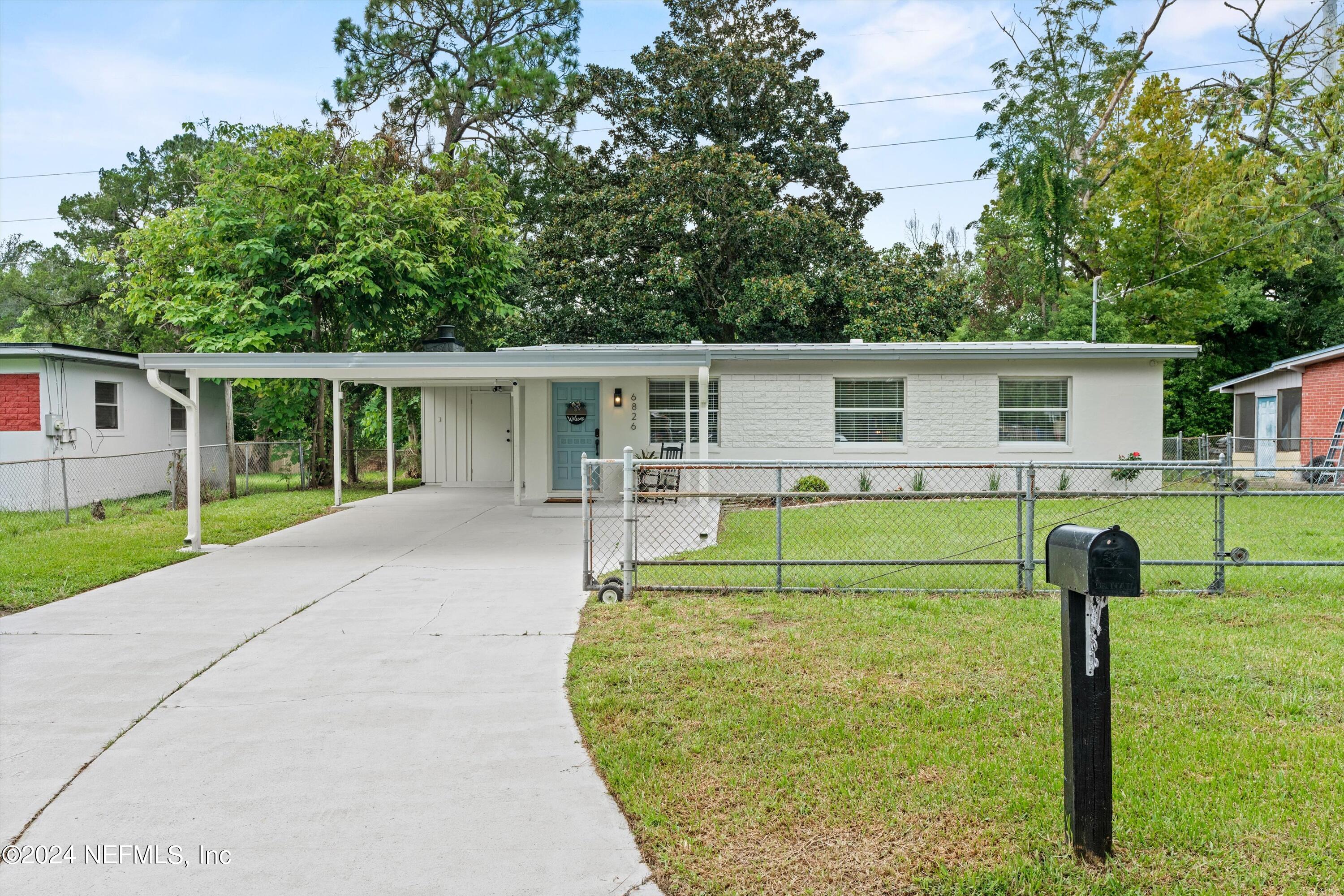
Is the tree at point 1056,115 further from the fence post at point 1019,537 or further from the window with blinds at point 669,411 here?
the fence post at point 1019,537

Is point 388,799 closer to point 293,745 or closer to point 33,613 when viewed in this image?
point 293,745

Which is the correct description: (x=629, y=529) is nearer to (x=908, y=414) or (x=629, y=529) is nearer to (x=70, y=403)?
Result: (x=908, y=414)

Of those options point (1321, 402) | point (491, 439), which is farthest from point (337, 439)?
point (1321, 402)

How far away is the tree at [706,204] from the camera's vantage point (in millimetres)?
21469

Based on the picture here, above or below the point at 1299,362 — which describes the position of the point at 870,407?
below

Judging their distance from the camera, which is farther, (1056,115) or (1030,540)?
(1056,115)

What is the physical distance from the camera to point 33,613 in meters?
6.88

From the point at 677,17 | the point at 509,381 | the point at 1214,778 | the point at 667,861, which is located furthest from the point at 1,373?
the point at 677,17

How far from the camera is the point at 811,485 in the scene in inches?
597

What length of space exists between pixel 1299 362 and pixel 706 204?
51.7 feet

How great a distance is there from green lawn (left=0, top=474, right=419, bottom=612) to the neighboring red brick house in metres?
20.5

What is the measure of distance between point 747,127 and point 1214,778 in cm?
2323

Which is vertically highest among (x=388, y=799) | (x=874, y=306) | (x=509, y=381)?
(x=874, y=306)

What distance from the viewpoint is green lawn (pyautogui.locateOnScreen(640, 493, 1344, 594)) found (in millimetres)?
→ 7688
